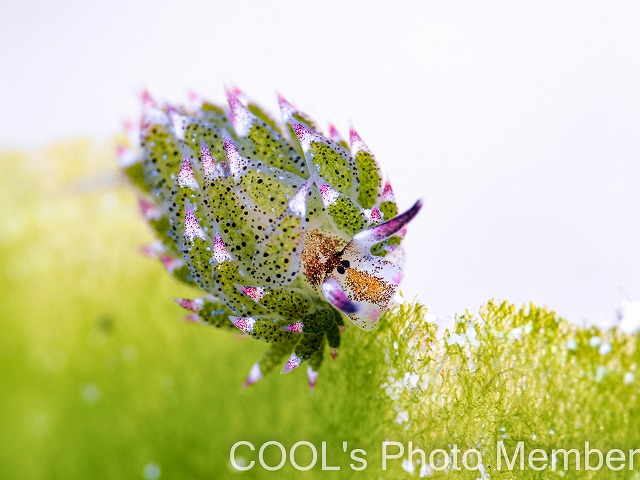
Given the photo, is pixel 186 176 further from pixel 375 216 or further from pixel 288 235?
pixel 375 216

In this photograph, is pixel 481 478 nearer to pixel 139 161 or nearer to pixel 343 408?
pixel 343 408

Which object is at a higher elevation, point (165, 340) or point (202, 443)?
point (165, 340)

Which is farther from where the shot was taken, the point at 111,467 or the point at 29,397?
the point at 29,397

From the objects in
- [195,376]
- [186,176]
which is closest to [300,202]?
[186,176]

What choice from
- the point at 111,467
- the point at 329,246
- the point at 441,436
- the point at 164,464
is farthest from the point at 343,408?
the point at 111,467

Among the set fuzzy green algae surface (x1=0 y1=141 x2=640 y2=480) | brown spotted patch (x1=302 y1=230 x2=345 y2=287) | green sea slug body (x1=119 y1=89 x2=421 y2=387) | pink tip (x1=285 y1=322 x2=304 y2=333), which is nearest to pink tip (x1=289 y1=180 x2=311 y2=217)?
green sea slug body (x1=119 y1=89 x2=421 y2=387)
